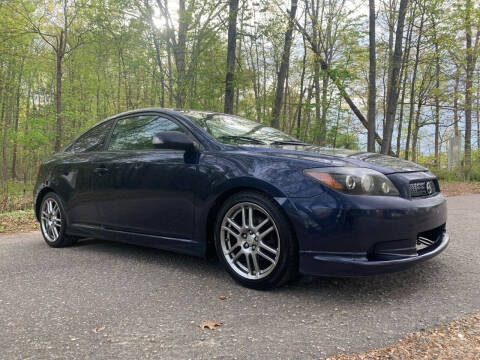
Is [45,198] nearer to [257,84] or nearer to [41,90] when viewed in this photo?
[257,84]

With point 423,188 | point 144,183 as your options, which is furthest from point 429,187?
point 144,183

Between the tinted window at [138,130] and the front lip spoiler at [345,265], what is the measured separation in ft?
5.65

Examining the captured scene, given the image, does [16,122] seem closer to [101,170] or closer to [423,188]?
[101,170]

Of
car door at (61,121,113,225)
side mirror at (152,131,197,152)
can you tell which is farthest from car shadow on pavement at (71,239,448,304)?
side mirror at (152,131,197,152)

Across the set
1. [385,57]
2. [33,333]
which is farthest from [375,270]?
[385,57]

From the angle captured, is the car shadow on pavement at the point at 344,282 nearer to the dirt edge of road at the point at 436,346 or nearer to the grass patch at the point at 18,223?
the dirt edge of road at the point at 436,346

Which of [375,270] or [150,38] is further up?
[150,38]

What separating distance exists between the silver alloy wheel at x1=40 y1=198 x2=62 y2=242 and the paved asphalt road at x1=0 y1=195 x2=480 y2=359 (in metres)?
0.81

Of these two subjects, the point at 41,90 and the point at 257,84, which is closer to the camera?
the point at 257,84

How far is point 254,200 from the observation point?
9.16 feet

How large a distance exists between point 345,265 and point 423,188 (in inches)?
39.8

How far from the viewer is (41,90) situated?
25.2m

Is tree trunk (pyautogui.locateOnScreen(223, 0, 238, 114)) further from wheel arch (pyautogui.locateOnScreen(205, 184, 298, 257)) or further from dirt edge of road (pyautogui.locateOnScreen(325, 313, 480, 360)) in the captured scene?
dirt edge of road (pyautogui.locateOnScreen(325, 313, 480, 360))

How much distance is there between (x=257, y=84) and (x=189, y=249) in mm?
13804
